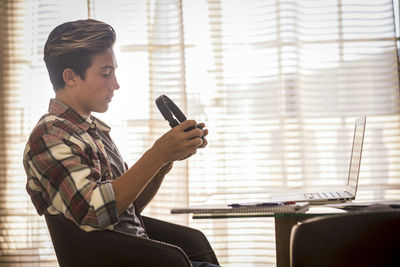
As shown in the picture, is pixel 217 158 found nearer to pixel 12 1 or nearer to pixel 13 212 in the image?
pixel 13 212

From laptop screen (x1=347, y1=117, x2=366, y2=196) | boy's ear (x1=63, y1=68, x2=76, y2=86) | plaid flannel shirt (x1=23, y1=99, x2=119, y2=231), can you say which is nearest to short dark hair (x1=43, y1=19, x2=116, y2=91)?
boy's ear (x1=63, y1=68, x2=76, y2=86)

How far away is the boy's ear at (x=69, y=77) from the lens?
1262 mm

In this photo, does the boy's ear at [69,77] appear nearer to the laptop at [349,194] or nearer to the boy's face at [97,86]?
the boy's face at [97,86]

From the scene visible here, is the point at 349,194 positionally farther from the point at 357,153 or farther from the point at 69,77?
the point at 69,77

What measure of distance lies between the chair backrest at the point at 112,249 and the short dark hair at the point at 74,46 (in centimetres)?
46

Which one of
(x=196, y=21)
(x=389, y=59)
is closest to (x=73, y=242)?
(x=196, y=21)

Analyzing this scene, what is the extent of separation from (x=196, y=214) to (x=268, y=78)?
145 centimetres

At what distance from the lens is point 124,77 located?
8.30 feet

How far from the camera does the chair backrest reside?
1.04 m

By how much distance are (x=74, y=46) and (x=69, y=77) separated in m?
0.10

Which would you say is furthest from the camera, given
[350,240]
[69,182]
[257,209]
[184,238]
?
[184,238]

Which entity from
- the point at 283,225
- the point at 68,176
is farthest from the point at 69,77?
the point at 283,225

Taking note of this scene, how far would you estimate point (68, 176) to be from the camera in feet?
3.43

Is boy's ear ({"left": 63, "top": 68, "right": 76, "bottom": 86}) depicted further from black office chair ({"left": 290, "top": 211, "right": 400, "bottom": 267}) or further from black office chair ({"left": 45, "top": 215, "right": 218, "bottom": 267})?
black office chair ({"left": 290, "top": 211, "right": 400, "bottom": 267})
